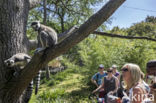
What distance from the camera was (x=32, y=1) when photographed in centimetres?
265

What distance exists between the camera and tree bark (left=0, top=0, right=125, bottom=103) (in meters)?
1.68

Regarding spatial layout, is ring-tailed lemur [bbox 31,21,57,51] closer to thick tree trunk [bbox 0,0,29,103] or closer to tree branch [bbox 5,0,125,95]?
thick tree trunk [bbox 0,0,29,103]

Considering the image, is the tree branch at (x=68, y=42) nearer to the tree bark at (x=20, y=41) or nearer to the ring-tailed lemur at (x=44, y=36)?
the tree bark at (x=20, y=41)

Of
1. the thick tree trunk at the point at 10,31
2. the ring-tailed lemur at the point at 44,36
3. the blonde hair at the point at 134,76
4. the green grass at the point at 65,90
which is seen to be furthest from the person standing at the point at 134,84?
the green grass at the point at 65,90

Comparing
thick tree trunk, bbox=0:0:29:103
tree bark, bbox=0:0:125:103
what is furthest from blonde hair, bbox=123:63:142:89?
thick tree trunk, bbox=0:0:29:103

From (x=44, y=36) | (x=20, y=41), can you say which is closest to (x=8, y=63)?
(x=20, y=41)

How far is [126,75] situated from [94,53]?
19.0 ft

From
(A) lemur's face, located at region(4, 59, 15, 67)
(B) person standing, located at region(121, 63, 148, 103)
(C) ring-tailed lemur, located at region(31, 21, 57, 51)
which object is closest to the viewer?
(B) person standing, located at region(121, 63, 148, 103)

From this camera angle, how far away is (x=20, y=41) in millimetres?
2264

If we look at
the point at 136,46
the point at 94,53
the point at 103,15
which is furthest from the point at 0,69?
the point at 136,46

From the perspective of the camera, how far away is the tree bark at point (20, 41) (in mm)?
1681

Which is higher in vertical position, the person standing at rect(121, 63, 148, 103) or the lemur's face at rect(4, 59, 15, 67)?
the lemur's face at rect(4, 59, 15, 67)

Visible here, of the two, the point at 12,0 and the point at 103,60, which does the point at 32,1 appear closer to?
the point at 12,0

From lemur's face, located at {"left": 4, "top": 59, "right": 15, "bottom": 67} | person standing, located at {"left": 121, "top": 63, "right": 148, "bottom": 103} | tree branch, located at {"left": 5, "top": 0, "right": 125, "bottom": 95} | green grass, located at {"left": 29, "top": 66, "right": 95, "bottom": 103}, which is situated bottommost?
green grass, located at {"left": 29, "top": 66, "right": 95, "bottom": 103}
